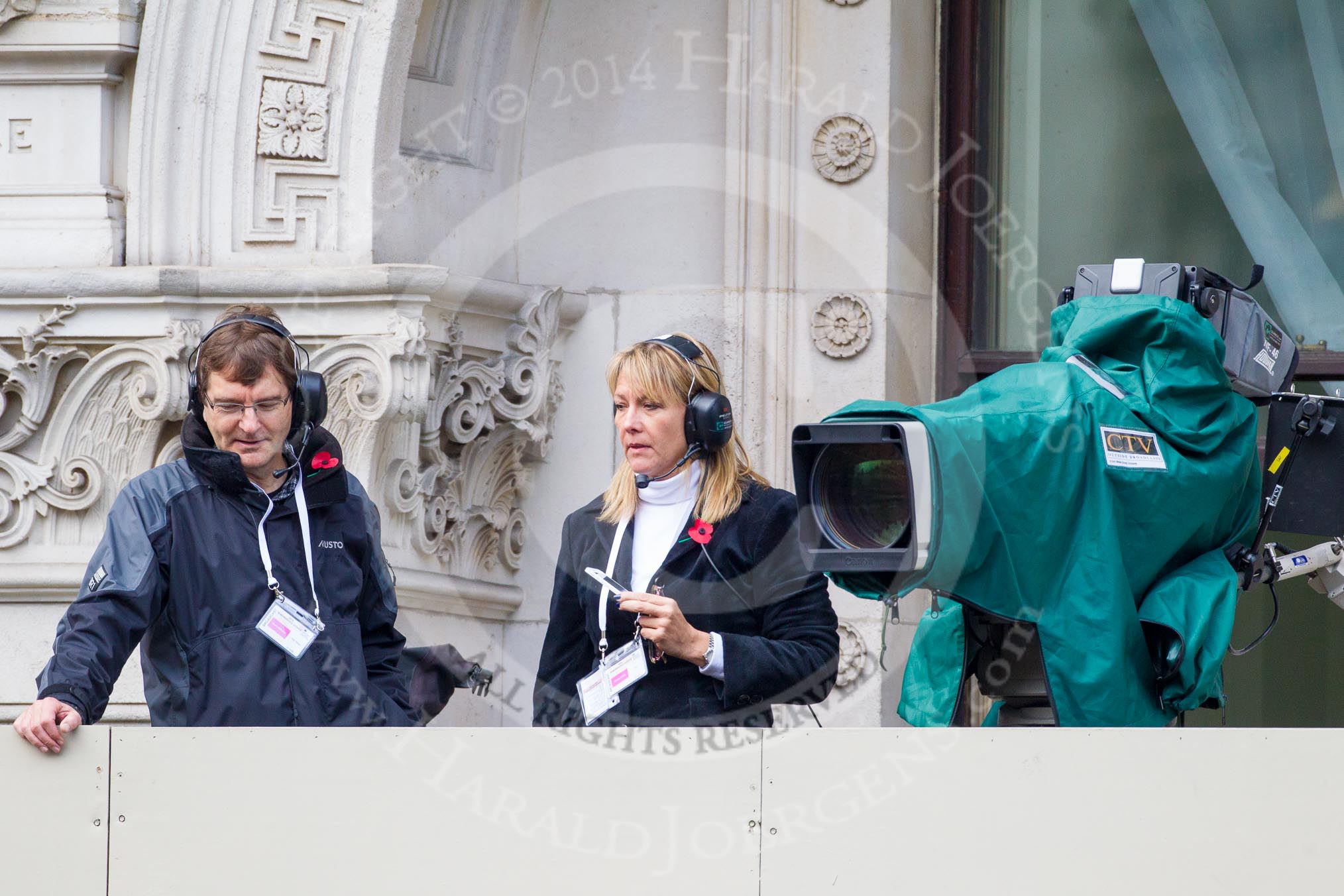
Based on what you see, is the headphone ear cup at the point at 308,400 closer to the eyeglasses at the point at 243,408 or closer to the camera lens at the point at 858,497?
the eyeglasses at the point at 243,408

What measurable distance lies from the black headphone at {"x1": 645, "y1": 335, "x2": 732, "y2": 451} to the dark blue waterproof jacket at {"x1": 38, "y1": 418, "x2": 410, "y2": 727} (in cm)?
68

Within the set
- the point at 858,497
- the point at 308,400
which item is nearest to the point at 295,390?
the point at 308,400

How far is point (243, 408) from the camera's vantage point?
3.42 meters

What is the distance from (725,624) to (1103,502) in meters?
0.75

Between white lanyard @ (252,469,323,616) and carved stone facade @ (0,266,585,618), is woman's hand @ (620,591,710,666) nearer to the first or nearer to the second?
white lanyard @ (252,469,323,616)

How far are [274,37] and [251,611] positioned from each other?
6.74 ft

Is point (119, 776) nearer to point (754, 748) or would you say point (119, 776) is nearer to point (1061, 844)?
point (754, 748)

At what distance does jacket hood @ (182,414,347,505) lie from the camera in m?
3.41

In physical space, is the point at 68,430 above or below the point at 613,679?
above

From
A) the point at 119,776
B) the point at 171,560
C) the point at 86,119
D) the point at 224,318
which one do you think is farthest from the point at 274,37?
the point at 119,776

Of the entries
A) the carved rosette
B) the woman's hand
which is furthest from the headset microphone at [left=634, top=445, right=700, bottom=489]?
the carved rosette

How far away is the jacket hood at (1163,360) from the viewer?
316 centimetres

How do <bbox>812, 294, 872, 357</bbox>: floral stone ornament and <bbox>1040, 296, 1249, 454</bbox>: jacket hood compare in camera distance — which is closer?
<bbox>1040, 296, 1249, 454</bbox>: jacket hood

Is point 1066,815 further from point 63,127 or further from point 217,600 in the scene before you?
point 63,127
